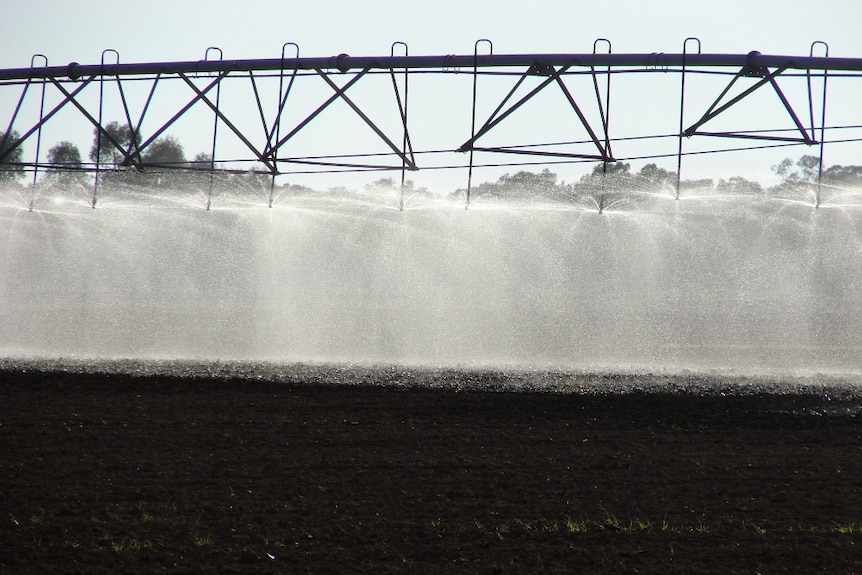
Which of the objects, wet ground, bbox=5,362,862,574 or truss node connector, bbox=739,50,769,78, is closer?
wet ground, bbox=5,362,862,574

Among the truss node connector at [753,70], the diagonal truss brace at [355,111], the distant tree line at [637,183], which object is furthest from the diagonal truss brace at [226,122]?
the distant tree line at [637,183]

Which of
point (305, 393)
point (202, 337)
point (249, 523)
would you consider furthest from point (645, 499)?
point (202, 337)

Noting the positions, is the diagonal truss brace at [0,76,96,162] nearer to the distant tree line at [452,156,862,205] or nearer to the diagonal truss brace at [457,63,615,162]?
the diagonal truss brace at [457,63,615,162]

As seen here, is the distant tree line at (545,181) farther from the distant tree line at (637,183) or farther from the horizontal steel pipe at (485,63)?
the horizontal steel pipe at (485,63)

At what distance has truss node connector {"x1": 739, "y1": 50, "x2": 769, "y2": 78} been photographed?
34.9 feet

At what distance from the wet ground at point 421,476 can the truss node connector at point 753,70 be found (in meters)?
4.48

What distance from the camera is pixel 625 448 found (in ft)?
31.3

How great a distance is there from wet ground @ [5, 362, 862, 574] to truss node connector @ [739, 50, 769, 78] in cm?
448

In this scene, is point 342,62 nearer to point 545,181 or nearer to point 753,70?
point 753,70

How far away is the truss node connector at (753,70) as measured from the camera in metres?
10.6

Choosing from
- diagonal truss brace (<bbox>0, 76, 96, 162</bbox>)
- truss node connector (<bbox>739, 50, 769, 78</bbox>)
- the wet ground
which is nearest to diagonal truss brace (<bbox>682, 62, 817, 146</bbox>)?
truss node connector (<bbox>739, 50, 769, 78</bbox>)

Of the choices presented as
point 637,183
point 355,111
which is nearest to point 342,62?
point 355,111

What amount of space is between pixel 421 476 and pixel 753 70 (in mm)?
6688

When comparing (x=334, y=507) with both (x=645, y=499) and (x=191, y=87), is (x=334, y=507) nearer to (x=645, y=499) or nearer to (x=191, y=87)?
(x=645, y=499)
